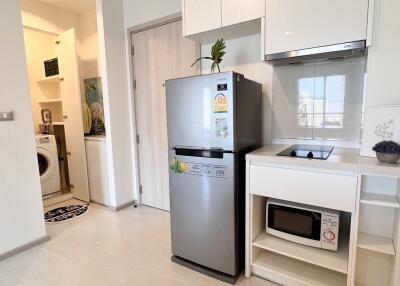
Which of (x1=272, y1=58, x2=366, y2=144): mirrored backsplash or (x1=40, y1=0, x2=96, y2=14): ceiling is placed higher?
(x1=40, y1=0, x2=96, y2=14): ceiling

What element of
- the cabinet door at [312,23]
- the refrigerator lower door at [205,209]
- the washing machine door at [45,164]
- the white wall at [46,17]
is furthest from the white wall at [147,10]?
the washing machine door at [45,164]

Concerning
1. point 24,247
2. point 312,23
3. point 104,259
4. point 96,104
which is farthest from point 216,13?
point 24,247

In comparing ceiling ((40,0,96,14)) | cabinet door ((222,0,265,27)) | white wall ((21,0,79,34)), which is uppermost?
ceiling ((40,0,96,14))

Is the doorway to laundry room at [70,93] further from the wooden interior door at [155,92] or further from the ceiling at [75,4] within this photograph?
the wooden interior door at [155,92]

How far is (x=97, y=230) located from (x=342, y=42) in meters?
2.71

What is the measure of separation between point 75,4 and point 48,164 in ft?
Result: 7.40

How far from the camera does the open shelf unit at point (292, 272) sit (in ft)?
5.25

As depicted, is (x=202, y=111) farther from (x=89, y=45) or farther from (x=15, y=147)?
(x=89, y=45)

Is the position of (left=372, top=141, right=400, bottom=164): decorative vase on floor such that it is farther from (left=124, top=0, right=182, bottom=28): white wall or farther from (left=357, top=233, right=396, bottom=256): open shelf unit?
(left=124, top=0, right=182, bottom=28): white wall

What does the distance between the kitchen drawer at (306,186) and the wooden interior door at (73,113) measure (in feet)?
8.44

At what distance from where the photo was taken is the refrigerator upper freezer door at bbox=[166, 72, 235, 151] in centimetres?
160

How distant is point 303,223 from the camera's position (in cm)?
163

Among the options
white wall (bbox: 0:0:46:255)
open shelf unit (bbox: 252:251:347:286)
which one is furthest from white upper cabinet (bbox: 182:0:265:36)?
open shelf unit (bbox: 252:251:347:286)

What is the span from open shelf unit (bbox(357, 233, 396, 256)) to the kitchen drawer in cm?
26
